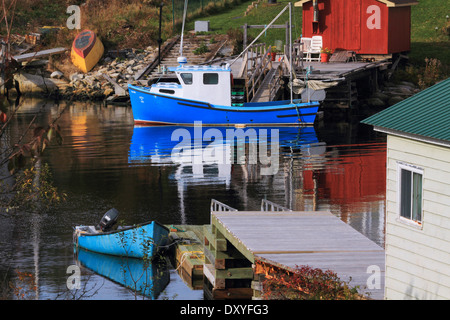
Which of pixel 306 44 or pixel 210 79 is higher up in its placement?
pixel 306 44

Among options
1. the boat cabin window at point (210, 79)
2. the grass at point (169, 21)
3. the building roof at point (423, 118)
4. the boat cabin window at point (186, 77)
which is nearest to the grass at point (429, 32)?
the grass at point (169, 21)

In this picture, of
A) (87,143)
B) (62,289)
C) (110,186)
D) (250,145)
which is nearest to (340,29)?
(250,145)

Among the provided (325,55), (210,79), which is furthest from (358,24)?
(210,79)

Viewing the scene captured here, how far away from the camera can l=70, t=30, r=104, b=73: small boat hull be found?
186ft

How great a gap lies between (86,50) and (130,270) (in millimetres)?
37997

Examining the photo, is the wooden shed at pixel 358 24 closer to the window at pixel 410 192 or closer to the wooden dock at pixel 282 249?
the wooden dock at pixel 282 249

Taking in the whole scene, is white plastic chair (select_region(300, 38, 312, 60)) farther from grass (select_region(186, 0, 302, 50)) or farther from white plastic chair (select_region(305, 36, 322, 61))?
grass (select_region(186, 0, 302, 50))

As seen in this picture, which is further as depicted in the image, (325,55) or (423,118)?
(325,55)

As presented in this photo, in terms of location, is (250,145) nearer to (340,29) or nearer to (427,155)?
(340,29)

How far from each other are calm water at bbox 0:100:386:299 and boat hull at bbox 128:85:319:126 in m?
0.73

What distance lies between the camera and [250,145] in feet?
126

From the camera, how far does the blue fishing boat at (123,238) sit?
65.2 ft

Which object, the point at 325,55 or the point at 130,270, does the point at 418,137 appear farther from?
the point at 325,55

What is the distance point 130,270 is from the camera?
2052 centimetres
